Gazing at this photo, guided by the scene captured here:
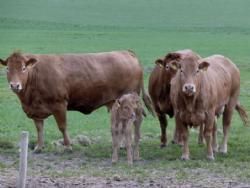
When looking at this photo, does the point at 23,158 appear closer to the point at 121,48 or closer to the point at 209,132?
the point at 209,132

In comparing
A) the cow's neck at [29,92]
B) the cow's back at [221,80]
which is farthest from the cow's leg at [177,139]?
the cow's neck at [29,92]

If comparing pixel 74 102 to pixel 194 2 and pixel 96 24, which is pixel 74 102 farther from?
pixel 194 2

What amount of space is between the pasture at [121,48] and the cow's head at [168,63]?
4.44ft

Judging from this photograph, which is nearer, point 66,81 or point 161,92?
point 66,81

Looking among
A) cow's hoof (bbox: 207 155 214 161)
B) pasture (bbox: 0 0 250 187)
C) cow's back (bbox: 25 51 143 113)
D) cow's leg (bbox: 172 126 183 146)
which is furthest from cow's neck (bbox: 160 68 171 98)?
cow's hoof (bbox: 207 155 214 161)

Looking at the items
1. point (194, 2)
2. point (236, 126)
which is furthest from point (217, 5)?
point (236, 126)

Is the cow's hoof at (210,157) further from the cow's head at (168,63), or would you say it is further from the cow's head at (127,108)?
the cow's head at (168,63)

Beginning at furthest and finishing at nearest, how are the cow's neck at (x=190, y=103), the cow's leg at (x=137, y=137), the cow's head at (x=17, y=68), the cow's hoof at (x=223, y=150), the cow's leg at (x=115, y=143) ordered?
the cow's head at (x=17, y=68) < the cow's hoof at (x=223, y=150) < the cow's leg at (x=137, y=137) < the cow's neck at (x=190, y=103) < the cow's leg at (x=115, y=143)

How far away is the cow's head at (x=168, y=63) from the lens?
612 inches

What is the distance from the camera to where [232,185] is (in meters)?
11.5

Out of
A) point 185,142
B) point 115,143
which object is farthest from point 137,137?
point 185,142

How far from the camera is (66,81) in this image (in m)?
16.2

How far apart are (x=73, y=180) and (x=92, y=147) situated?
411 cm

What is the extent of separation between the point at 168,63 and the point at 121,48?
98.4ft
